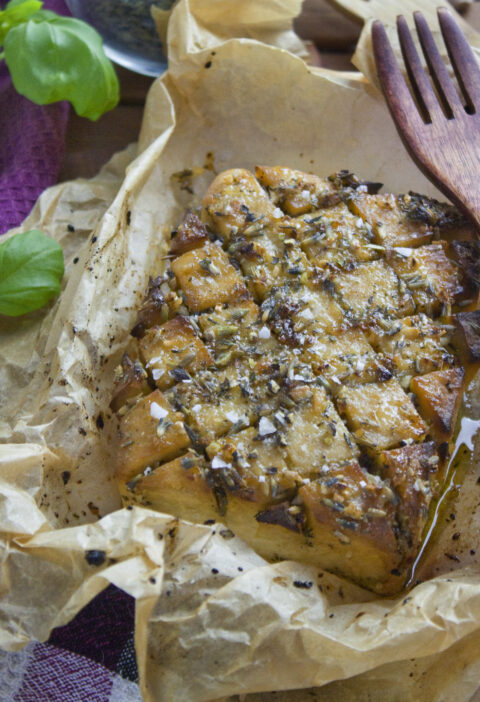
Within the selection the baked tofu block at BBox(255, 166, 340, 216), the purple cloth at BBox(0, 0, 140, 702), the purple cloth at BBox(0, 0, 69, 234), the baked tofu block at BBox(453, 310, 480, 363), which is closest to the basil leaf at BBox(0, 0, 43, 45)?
the purple cloth at BBox(0, 0, 69, 234)

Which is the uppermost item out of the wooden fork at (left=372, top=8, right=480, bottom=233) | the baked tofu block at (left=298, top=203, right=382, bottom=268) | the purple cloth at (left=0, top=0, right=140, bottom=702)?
the wooden fork at (left=372, top=8, right=480, bottom=233)

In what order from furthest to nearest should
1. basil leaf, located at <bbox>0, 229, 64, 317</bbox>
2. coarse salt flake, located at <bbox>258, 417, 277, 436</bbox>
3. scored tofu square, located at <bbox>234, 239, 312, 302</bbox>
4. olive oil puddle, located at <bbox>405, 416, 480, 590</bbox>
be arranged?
basil leaf, located at <bbox>0, 229, 64, 317</bbox> < scored tofu square, located at <bbox>234, 239, 312, 302</bbox> < olive oil puddle, located at <bbox>405, 416, 480, 590</bbox> < coarse salt flake, located at <bbox>258, 417, 277, 436</bbox>

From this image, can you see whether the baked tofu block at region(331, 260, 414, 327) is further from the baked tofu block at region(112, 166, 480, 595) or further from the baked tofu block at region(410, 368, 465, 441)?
the baked tofu block at region(410, 368, 465, 441)

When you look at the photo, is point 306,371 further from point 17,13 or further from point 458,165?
point 17,13

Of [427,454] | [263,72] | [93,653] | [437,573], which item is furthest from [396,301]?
[93,653]

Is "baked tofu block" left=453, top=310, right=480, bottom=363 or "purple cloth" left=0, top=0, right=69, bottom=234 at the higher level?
"baked tofu block" left=453, top=310, right=480, bottom=363

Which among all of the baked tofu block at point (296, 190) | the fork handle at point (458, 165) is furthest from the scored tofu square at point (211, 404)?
the fork handle at point (458, 165)

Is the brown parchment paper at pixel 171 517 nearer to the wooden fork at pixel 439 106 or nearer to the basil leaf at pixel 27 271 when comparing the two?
the basil leaf at pixel 27 271
